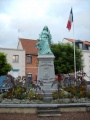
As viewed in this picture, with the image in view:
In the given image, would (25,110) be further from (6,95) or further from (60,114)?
(6,95)

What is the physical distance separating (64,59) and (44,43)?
21748 millimetres

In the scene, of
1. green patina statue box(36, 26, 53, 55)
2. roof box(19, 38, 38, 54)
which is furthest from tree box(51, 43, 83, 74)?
green patina statue box(36, 26, 53, 55)

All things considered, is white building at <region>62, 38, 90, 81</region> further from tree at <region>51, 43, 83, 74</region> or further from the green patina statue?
the green patina statue

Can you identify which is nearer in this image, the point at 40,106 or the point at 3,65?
the point at 40,106

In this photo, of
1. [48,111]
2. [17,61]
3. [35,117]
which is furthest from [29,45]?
[35,117]

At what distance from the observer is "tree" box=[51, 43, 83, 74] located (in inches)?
1442

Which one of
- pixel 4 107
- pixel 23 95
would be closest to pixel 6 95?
pixel 23 95

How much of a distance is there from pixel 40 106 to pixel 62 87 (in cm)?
283

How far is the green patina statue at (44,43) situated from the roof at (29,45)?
28424mm

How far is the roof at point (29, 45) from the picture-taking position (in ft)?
148

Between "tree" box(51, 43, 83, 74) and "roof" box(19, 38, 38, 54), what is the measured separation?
7201 millimetres

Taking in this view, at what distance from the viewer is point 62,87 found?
11555 millimetres

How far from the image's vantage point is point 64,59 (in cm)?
3734

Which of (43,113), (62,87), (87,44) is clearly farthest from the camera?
(87,44)
